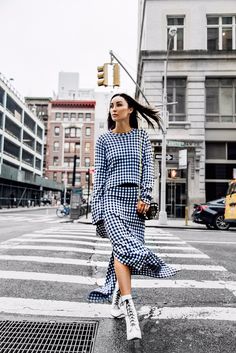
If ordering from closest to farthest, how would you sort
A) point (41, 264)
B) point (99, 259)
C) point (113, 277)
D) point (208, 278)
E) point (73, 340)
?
point (73, 340)
point (113, 277)
point (208, 278)
point (41, 264)
point (99, 259)

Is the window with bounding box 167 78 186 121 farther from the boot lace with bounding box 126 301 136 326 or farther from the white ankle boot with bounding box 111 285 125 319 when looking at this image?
the boot lace with bounding box 126 301 136 326

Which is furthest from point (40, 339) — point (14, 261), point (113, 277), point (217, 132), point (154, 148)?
point (217, 132)

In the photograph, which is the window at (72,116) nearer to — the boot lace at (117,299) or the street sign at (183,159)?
the street sign at (183,159)

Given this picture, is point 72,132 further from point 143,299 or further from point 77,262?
point 143,299

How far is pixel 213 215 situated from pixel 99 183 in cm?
1438

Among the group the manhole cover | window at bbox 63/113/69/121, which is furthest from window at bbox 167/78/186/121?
window at bbox 63/113/69/121

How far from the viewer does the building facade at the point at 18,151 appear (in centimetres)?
4451

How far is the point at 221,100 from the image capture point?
82.7ft

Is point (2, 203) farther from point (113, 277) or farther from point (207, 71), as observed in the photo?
point (113, 277)

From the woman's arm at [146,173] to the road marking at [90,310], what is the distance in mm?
1161

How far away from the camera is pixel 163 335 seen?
2832 mm

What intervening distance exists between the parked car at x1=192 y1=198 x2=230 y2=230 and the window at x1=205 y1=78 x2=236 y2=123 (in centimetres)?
991

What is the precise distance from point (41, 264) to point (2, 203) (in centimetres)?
3784

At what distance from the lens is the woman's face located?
322 cm
